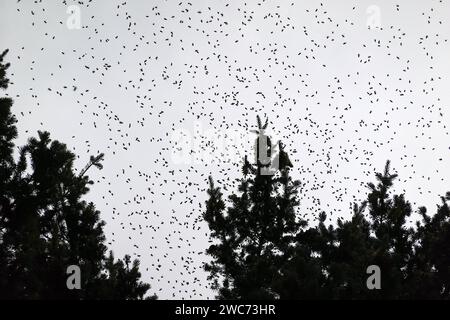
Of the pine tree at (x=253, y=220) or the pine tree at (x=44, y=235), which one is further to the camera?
the pine tree at (x=253, y=220)

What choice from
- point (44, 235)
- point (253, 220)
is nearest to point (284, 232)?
point (253, 220)

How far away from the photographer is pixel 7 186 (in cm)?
933

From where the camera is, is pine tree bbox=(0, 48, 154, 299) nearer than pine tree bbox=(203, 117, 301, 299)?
Yes

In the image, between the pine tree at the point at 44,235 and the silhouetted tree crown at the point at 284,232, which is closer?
the pine tree at the point at 44,235

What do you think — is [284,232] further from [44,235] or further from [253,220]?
[44,235]

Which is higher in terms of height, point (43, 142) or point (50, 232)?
point (43, 142)

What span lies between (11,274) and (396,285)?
9.23 meters

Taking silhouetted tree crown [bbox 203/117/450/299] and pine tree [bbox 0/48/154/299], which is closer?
pine tree [bbox 0/48/154/299]
